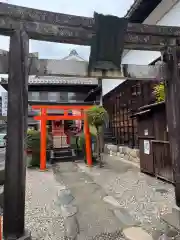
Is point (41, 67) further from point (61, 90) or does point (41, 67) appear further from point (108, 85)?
point (61, 90)

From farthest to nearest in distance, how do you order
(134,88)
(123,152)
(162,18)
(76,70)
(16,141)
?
(123,152)
(134,88)
(162,18)
(76,70)
(16,141)

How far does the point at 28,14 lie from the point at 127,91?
8.59 meters

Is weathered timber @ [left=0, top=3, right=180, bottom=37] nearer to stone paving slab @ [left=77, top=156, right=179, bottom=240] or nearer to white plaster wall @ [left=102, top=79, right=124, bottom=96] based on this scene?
stone paving slab @ [left=77, top=156, right=179, bottom=240]

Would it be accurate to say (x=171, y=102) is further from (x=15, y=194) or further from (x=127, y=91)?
(x=127, y=91)

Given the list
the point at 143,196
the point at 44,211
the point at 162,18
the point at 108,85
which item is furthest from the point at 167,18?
the point at 108,85

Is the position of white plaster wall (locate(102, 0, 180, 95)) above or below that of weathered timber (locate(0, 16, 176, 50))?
above

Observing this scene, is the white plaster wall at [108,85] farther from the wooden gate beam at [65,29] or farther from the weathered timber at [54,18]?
the weathered timber at [54,18]

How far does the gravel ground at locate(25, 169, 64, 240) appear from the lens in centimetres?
373

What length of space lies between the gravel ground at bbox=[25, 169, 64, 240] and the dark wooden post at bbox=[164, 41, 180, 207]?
8.02 feet

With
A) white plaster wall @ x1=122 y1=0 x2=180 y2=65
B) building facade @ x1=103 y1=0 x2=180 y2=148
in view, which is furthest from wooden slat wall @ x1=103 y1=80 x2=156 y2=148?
white plaster wall @ x1=122 y1=0 x2=180 y2=65

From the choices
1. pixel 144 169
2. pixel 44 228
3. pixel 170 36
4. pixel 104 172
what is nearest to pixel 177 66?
pixel 170 36

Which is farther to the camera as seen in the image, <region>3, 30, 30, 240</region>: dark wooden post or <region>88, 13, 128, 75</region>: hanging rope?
<region>88, 13, 128, 75</region>: hanging rope

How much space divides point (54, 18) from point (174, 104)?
2.78 metres

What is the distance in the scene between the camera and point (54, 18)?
12.1 ft
